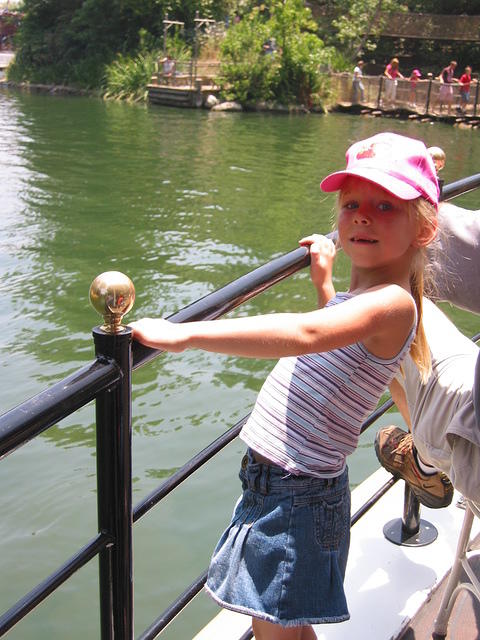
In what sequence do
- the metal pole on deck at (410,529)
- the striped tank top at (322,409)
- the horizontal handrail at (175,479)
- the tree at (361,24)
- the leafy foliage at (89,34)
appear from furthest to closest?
the leafy foliage at (89,34)
the tree at (361,24)
the metal pole on deck at (410,529)
the striped tank top at (322,409)
the horizontal handrail at (175,479)

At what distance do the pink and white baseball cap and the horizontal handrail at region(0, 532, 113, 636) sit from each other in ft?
2.46

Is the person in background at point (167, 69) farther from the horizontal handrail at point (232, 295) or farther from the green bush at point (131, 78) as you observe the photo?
the horizontal handrail at point (232, 295)

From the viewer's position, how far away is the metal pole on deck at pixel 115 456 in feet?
3.59

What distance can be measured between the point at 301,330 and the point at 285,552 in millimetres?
404

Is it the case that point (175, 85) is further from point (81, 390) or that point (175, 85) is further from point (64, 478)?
point (81, 390)

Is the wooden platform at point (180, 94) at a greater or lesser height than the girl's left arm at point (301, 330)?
lesser

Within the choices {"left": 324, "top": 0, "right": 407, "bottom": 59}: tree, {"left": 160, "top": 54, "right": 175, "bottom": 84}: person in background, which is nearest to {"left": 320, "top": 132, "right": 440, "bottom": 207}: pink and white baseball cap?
{"left": 160, "top": 54, "right": 175, "bottom": 84}: person in background

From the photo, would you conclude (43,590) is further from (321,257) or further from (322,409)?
(321,257)

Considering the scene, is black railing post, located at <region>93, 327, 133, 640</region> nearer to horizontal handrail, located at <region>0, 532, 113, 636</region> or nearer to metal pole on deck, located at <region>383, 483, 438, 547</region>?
horizontal handrail, located at <region>0, 532, 113, 636</region>

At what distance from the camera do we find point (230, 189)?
52.1ft

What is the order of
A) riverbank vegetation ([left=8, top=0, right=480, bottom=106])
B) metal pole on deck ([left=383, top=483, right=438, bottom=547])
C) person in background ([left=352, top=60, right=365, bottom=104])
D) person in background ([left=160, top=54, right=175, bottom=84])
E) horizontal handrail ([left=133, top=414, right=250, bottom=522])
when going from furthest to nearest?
person in background ([left=160, top=54, right=175, bottom=84]) < riverbank vegetation ([left=8, top=0, right=480, bottom=106]) < person in background ([left=352, top=60, right=365, bottom=104]) < metal pole on deck ([left=383, top=483, right=438, bottom=547]) < horizontal handrail ([left=133, top=414, right=250, bottom=522])

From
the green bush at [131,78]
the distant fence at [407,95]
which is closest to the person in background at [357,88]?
the distant fence at [407,95]

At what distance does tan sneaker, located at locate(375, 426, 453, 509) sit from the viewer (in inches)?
71.6

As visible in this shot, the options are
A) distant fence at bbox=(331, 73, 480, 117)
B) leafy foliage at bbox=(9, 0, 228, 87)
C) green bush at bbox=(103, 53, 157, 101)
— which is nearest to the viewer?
distant fence at bbox=(331, 73, 480, 117)
